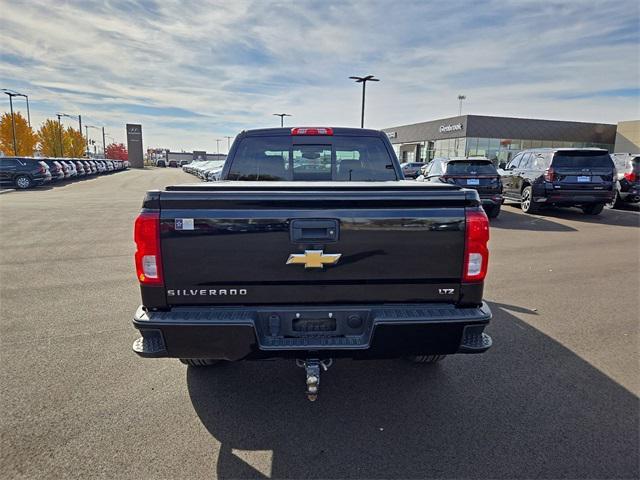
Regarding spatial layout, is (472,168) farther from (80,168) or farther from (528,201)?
(80,168)

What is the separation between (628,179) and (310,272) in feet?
54.9

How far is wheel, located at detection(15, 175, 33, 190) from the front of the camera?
73.5 ft

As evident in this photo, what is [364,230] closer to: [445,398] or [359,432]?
[359,432]

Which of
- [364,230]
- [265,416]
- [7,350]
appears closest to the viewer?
[364,230]

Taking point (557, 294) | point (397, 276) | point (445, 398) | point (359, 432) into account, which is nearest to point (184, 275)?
point (397, 276)

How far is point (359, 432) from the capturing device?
2.66 m

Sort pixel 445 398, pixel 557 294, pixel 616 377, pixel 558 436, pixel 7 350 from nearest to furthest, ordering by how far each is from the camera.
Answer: pixel 558 436
pixel 445 398
pixel 616 377
pixel 7 350
pixel 557 294

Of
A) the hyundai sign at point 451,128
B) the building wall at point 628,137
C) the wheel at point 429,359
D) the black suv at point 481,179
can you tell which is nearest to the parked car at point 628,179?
the black suv at point 481,179

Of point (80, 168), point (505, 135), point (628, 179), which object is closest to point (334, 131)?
point (628, 179)

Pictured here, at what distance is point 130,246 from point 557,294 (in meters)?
7.93

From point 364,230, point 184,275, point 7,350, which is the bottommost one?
point 7,350

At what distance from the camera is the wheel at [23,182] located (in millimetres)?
22406

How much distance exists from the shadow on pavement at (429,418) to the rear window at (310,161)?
1963 mm

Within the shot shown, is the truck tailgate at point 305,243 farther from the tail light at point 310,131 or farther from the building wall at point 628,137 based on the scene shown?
the building wall at point 628,137
